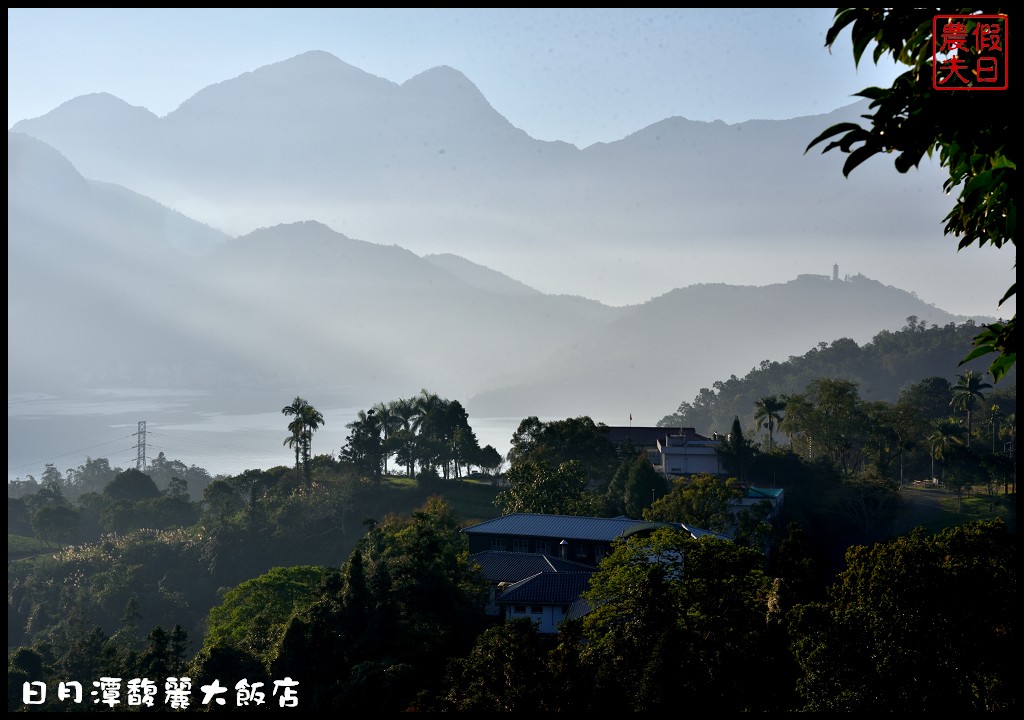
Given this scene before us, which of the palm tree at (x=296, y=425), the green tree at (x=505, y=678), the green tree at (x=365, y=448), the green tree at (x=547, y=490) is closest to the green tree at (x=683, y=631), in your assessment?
the green tree at (x=505, y=678)

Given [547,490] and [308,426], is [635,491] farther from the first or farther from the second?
[308,426]

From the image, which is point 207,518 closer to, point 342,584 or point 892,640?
point 342,584

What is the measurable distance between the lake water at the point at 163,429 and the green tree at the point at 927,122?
82.0m

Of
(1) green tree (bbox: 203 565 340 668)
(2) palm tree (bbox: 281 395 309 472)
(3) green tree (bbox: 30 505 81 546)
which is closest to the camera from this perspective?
(1) green tree (bbox: 203 565 340 668)

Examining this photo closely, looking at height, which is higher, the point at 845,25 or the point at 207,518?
the point at 845,25

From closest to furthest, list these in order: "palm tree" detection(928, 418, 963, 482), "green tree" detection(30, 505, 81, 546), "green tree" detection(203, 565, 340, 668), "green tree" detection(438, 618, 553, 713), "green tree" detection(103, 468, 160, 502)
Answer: "green tree" detection(438, 618, 553, 713) → "green tree" detection(203, 565, 340, 668) → "palm tree" detection(928, 418, 963, 482) → "green tree" detection(30, 505, 81, 546) → "green tree" detection(103, 468, 160, 502)

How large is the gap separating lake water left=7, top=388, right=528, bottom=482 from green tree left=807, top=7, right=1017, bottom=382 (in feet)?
269

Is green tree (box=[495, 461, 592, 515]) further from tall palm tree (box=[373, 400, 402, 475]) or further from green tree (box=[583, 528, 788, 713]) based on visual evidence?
green tree (box=[583, 528, 788, 713])

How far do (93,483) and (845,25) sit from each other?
92.7 metres

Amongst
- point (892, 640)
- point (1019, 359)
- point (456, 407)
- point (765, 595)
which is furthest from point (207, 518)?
point (1019, 359)

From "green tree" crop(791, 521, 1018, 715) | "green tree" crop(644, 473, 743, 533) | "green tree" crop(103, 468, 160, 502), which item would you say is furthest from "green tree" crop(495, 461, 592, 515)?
"green tree" crop(103, 468, 160, 502)

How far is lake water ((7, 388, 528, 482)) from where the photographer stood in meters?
109

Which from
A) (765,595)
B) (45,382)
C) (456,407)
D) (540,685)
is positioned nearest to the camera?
(540,685)

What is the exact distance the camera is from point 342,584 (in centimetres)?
2028
